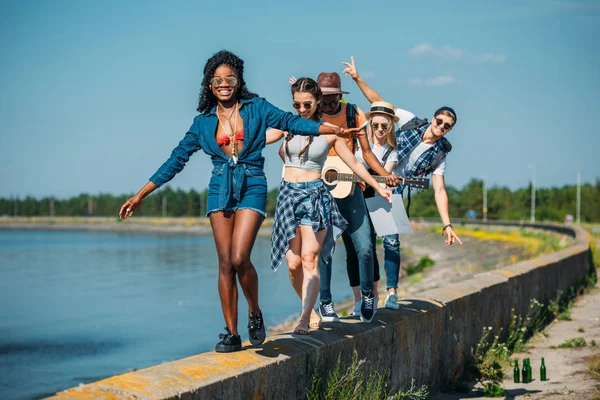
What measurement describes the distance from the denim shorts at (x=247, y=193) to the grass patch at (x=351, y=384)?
113 cm

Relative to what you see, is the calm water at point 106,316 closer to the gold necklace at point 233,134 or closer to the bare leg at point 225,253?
the bare leg at point 225,253

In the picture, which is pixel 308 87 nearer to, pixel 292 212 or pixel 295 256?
pixel 292 212

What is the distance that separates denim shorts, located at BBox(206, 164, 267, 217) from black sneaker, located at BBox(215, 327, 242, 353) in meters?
0.72

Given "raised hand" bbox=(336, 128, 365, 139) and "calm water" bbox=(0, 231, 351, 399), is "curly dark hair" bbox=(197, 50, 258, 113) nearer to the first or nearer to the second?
A: "raised hand" bbox=(336, 128, 365, 139)

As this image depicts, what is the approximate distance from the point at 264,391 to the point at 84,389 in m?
1.21

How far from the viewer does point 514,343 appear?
1025 cm

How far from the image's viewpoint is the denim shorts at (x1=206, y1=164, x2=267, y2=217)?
515 centimetres

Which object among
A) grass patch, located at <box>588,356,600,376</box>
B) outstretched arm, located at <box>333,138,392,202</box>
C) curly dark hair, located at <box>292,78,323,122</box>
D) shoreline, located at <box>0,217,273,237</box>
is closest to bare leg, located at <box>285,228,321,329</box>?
outstretched arm, located at <box>333,138,392,202</box>

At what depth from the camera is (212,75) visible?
17.5 feet

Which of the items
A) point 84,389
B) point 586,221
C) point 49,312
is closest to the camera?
point 84,389

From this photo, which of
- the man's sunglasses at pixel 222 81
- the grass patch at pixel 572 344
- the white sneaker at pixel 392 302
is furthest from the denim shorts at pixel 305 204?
the grass patch at pixel 572 344

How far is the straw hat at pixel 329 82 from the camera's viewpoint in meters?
6.37

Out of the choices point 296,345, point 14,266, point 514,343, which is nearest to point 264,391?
point 296,345

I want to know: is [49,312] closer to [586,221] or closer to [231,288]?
[231,288]
